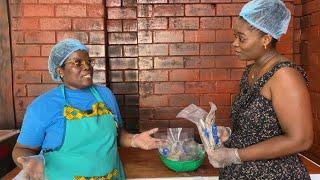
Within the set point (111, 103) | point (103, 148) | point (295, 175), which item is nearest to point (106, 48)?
point (111, 103)

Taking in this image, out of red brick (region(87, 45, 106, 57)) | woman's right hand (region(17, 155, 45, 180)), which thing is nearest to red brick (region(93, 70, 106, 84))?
red brick (region(87, 45, 106, 57))

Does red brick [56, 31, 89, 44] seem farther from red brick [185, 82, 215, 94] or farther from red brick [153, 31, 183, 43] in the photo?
red brick [185, 82, 215, 94]

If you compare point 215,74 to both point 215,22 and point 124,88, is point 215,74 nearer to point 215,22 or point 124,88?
point 215,22

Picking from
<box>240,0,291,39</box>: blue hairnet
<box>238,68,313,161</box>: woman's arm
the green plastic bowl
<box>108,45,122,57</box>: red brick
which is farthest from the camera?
<box>108,45,122,57</box>: red brick

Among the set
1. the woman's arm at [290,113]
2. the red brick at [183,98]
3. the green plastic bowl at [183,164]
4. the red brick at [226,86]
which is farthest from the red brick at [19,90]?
the woman's arm at [290,113]

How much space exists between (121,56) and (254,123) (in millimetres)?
1707

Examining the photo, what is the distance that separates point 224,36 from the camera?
2758 millimetres

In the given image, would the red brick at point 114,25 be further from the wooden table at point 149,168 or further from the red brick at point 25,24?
the wooden table at point 149,168

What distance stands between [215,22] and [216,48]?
21 cm

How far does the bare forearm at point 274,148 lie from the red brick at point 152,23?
1.53m

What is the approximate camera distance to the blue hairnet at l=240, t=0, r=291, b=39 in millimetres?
1467

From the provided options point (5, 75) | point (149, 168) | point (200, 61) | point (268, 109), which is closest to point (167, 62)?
point (200, 61)

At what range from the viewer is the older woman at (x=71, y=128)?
1.78m

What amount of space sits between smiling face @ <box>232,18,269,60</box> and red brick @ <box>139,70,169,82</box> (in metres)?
1.30
